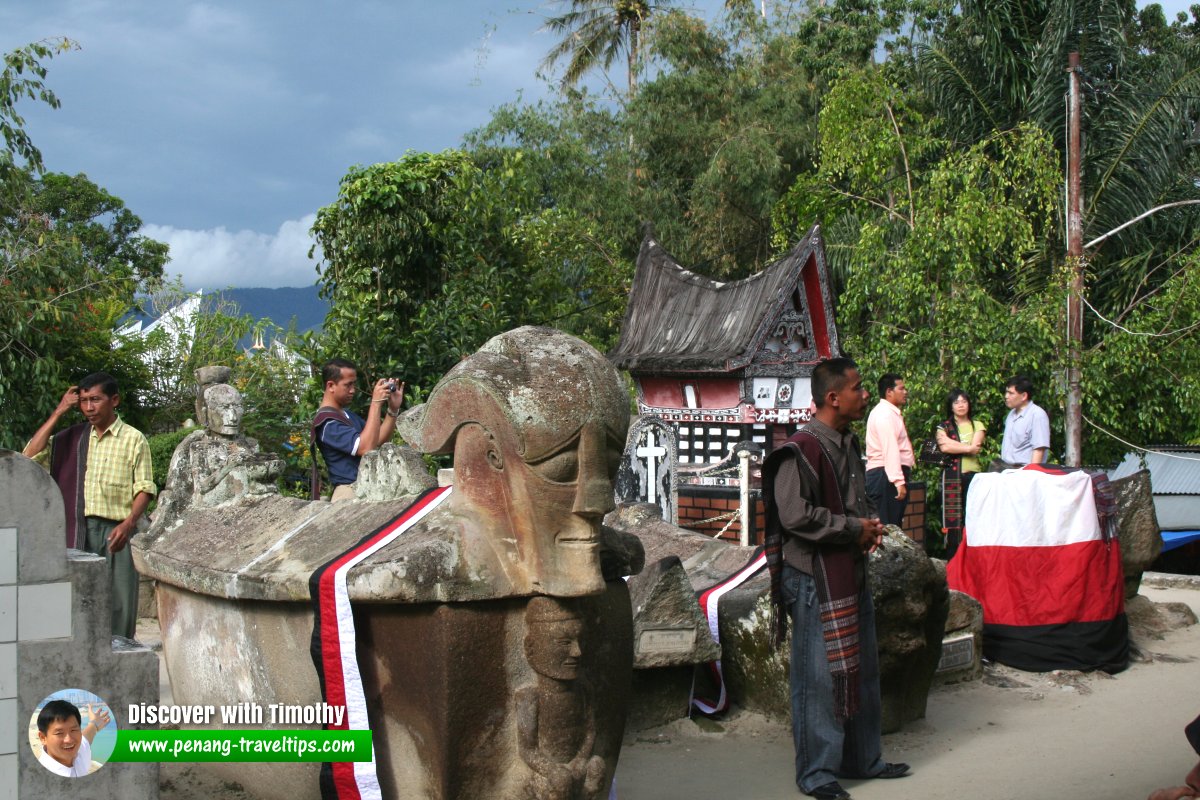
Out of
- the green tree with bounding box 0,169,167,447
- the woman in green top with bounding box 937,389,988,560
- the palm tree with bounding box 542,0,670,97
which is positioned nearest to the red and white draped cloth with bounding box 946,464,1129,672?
the woman in green top with bounding box 937,389,988,560

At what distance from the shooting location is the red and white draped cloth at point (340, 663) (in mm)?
3531

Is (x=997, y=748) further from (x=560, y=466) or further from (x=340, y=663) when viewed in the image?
(x=340, y=663)

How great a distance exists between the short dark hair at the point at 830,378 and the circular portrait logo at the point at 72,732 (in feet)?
9.25

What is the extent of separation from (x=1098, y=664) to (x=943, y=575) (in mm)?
1607

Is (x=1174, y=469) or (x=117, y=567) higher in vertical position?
(x=1174, y=469)

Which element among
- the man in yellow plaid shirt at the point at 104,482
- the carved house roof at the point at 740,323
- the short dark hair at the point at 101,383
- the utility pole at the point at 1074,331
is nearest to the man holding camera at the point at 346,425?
the man in yellow plaid shirt at the point at 104,482

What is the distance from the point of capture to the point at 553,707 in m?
3.43

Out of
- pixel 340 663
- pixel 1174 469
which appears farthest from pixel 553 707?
pixel 1174 469

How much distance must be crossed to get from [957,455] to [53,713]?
6.79 meters

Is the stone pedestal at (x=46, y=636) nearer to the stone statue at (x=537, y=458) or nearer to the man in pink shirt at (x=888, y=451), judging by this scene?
the stone statue at (x=537, y=458)

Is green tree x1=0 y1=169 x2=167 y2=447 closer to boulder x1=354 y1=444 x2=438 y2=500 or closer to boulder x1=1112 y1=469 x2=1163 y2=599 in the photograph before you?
boulder x1=354 y1=444 x2=438 y2=500

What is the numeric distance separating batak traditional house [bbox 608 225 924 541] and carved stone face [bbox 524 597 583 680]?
8.41m

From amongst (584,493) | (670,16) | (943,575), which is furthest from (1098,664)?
(670,16)

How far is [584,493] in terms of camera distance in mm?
3375
